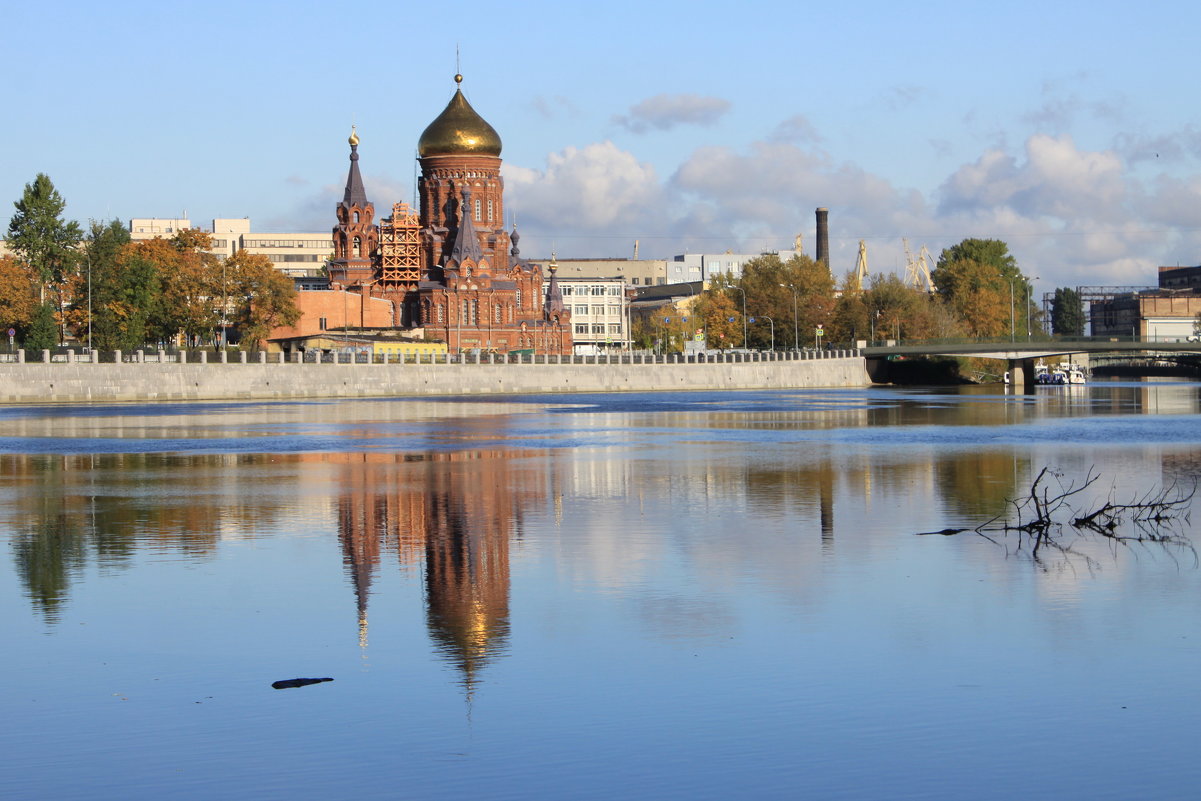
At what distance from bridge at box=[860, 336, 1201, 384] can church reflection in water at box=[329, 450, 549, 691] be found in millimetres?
89270

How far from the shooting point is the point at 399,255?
5773 inches

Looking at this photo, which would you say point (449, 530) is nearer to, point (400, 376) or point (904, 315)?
point (400, 376)

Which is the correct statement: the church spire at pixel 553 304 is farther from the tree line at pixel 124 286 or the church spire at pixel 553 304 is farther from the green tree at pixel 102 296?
the green tree at pixel 102 296

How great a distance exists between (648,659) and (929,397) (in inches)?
3705

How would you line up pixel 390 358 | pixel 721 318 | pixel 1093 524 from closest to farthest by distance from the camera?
1. pixel 1093 524
2. pixel 390 358
3. pixel 721 318

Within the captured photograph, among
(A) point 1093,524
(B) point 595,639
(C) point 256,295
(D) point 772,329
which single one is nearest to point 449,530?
(B) point 595,639

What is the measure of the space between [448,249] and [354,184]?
457 inches

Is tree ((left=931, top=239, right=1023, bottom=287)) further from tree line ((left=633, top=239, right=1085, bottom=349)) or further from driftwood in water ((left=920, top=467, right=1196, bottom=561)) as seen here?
driftwood in water ((left=920, top=467, right=1196, bottom=561))

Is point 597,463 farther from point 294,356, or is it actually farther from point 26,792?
point 294,356

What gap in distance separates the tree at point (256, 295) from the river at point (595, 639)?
7519 cm

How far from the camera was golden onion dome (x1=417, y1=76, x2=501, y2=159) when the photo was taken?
142250 millimetres

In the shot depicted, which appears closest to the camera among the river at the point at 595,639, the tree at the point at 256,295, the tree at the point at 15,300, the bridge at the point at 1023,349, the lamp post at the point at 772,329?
the river at the point at 595,639

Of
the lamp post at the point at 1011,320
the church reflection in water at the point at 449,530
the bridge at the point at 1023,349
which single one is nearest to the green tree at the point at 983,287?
the lamp post at the point at 1011,320

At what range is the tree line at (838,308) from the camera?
→ 151 meters
